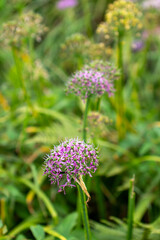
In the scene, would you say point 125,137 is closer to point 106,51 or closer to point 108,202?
point 108,202

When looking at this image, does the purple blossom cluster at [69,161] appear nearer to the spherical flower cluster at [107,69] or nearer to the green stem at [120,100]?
the spherical flower cluster at [107,69]

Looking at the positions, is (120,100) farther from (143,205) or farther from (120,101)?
(143,205)

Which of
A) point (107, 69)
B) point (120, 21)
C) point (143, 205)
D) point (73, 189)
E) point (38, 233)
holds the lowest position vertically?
point (38, 233)

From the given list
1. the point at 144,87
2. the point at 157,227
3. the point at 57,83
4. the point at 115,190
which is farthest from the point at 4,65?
the point at 157,227

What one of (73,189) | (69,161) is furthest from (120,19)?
(73,189)

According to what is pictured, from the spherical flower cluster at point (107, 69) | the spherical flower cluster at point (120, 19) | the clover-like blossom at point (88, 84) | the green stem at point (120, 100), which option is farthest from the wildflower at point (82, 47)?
the clover-like blossom at point (88, 84)

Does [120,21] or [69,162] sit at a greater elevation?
Result: [120,21]

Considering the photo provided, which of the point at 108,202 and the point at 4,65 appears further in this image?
the point at 4,65
